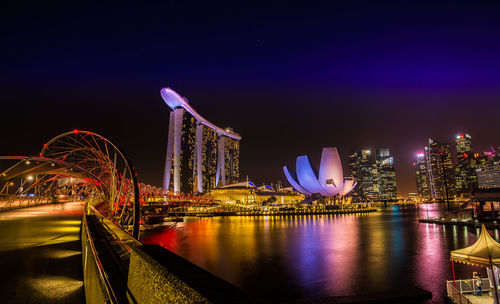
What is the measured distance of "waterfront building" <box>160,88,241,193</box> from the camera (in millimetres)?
87938

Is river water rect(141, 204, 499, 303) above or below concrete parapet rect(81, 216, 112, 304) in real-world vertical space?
below

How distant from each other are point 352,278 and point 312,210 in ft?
209

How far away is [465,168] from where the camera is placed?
151m

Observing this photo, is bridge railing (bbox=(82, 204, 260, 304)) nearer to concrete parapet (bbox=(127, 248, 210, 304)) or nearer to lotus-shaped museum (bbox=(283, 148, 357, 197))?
concrete parapet (bbox=(127, 248, 210, 304))

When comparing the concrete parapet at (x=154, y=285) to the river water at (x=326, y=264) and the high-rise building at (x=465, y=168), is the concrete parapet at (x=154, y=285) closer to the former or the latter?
the river water at (x=326, y=264)

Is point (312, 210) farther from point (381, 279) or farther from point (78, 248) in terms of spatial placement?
point (78, 248)

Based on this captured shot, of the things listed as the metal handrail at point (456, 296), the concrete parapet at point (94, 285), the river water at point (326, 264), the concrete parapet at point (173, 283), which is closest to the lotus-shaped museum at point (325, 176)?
the river water at point (326, 264)

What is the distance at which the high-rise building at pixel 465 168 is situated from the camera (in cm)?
14675

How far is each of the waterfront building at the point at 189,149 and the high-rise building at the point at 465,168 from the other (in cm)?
12303

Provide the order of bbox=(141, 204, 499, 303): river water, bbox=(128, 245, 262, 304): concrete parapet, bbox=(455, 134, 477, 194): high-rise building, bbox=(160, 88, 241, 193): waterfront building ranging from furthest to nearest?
bbox=(455, 134, 477, 194): high-rise building
bbox=(160, 88, 241, 193): waterfront building
bbox=(141, 204, 499, 303): river water
bbox=(128, 245, 262, 304): concrete parapet

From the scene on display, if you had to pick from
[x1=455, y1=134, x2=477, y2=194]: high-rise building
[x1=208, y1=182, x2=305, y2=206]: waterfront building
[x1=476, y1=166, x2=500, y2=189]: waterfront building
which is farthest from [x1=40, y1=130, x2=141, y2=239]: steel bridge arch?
[x1=455, y1=134, x2=477, y2=194]: high-rise building

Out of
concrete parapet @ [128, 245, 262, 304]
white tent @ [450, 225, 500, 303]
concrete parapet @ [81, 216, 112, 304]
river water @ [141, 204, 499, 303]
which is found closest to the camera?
concrete parapet @ [128, 245, 262, 304]

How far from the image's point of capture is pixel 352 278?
559 inches

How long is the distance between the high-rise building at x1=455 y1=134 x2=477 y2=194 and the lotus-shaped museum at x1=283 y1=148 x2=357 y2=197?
330ft
